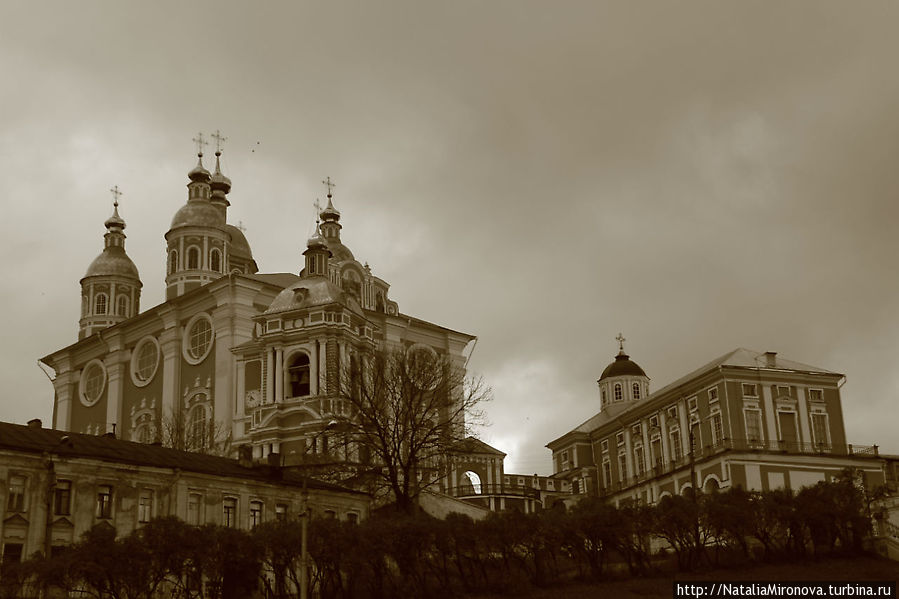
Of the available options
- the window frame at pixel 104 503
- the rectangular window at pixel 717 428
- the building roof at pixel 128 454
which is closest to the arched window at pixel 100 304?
the building roof at pixel 128 454

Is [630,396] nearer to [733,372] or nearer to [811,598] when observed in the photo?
[733,372]

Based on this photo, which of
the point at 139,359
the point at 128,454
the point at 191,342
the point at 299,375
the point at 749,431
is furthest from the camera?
the point at 139,359

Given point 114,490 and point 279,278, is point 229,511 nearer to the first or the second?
point 114,490

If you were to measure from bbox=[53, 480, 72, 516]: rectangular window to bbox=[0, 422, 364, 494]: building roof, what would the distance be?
906mm

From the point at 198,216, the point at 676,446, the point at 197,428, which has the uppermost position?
the point at 198,216

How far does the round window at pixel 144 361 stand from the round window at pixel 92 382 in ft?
13.7

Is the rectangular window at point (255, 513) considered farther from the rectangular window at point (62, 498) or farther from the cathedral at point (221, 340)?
the cathedral at point (221, 340)

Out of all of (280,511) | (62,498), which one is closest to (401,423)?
(280,511)

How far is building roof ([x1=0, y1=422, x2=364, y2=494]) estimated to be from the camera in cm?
3681

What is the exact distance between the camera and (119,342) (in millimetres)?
82438

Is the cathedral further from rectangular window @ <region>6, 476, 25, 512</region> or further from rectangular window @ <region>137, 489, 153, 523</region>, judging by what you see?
rectangular window @ <region>6, 476, 25, 512</region>

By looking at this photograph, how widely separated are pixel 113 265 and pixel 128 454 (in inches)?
2181

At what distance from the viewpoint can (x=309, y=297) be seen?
68125 mm

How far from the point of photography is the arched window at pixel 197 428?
6606 centimetres
